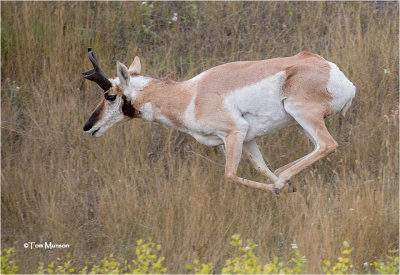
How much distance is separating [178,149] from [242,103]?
163 cm

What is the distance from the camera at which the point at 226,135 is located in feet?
27.7

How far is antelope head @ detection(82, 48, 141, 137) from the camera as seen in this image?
8617mm

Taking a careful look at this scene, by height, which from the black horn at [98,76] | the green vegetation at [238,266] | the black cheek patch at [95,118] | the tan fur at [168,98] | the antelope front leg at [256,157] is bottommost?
the green vegetation at [238,266]

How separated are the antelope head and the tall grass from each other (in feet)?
2.29

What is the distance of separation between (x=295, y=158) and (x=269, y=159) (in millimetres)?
288

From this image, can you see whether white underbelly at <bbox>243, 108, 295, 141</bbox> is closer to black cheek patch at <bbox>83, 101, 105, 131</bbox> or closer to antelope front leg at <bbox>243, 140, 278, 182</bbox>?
antelope front leg at <bbox>243, 140, 278, 182</bbox>

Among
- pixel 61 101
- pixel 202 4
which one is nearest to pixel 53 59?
pixel 61 101

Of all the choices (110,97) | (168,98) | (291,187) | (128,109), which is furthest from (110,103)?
(291,187)

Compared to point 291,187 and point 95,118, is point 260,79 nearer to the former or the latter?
point 291,187

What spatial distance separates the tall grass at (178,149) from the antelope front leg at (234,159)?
151mm

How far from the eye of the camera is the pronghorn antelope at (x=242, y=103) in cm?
827

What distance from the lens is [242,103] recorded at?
8.45 meters

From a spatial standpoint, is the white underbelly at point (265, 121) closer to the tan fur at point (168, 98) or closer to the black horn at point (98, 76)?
the tan fur at point (168, 98)

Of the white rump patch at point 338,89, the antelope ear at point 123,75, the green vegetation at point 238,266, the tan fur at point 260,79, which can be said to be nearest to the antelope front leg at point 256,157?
the tan fur at point 260,79
